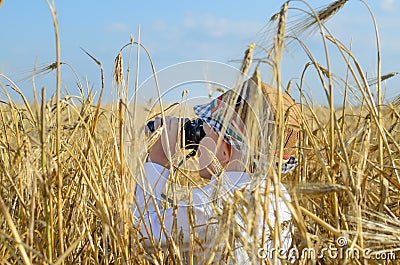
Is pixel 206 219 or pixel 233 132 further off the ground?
pixel 233 132

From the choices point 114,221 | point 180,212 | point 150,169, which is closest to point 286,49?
point 114,221

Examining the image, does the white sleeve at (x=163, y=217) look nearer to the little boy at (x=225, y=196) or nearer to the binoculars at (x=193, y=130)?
the little boy at (x=225, y=196)

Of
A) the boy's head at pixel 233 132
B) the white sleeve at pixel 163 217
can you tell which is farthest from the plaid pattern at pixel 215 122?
the white sleeve at pixel 163 217

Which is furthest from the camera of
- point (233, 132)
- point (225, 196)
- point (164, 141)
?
point (164, 141)

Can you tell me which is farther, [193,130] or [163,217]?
[193,130]

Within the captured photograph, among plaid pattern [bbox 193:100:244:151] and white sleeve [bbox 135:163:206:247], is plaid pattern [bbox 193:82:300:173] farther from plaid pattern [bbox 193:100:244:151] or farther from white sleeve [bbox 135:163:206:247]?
white sleeve [bbox 135:163:206:247]

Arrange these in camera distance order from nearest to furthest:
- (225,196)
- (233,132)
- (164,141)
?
(225,196) < (233,132) < (164,141)

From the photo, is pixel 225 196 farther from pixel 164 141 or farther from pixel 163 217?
pixel 164 141

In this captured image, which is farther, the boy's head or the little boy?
the boy's head

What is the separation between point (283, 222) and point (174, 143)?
29 cm

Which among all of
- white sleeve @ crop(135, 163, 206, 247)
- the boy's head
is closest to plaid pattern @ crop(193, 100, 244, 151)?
the boy's head

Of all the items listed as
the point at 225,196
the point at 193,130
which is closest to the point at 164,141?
the point at 193,130

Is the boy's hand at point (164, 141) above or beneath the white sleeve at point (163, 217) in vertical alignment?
above

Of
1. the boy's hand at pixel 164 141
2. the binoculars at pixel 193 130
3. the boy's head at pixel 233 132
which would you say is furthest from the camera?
the binoculars at pixel 193 130
